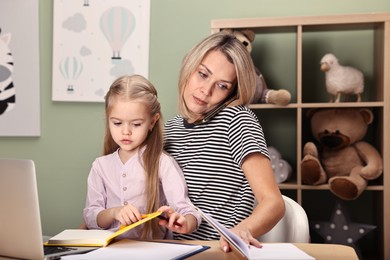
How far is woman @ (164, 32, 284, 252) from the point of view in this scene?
159 centimetres

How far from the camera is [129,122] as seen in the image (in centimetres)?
154

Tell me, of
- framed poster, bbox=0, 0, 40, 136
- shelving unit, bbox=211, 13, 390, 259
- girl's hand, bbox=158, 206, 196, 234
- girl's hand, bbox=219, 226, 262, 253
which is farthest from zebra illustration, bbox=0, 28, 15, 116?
girl's hand, bbox=219, 226, 262, 253

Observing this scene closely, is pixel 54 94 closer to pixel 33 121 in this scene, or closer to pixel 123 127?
pixel 33 121

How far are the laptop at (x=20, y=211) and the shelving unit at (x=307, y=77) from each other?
1.68m

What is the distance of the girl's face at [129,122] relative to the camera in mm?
1534

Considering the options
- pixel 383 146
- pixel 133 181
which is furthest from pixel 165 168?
pixel 383 146

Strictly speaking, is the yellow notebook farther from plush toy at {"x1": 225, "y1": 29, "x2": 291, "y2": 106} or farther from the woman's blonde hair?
plush toy at {"x1": 225, "y1": 29, "x2": 291, "y2": 106}

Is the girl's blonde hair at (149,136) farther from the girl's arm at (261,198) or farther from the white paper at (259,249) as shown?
the white paper at (259,249)

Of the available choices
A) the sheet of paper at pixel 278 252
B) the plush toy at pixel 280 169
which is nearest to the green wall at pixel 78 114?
the plush toy at pixel 280 169

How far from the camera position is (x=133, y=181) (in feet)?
5.16

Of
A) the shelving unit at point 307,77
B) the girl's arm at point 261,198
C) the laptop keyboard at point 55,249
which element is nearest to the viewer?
the laptop keyboard at point 55,249

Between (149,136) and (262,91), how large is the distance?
1.19m

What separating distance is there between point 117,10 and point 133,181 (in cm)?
176

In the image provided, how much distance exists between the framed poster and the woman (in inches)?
67.0
